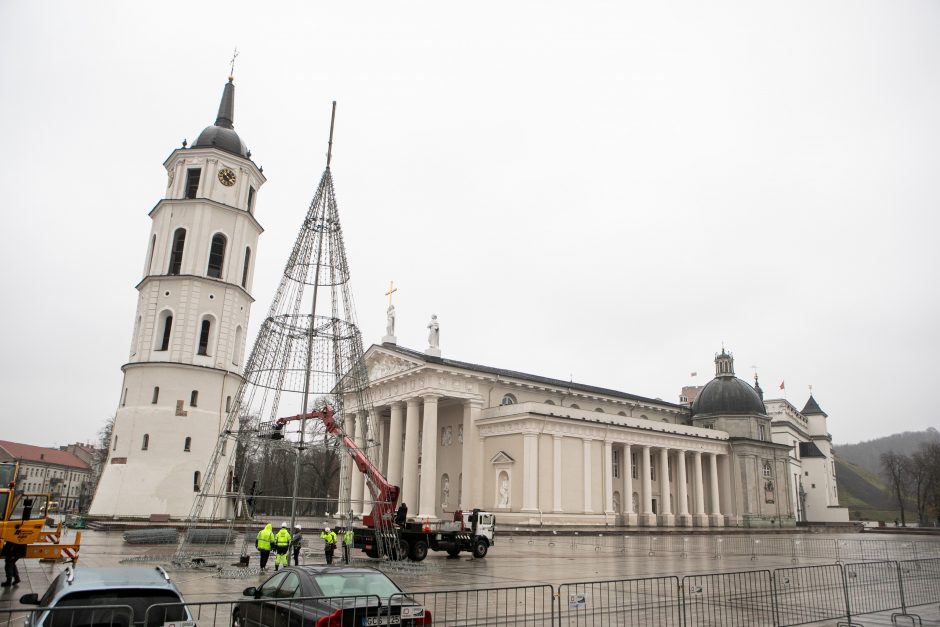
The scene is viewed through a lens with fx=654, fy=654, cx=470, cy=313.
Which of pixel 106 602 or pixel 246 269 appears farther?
pixel 246 269

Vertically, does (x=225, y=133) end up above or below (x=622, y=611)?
above

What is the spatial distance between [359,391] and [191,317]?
20.3 metres

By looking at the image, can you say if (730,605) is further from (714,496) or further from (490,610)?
(714,496)

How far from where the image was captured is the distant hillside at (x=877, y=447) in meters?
153

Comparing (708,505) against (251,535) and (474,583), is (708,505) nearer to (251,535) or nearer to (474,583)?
(251,535)

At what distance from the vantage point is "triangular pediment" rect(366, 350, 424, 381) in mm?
48219

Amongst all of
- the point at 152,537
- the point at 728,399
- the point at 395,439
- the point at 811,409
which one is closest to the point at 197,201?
the point at 152,537

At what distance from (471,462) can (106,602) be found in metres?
41.1

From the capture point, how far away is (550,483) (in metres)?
44.8

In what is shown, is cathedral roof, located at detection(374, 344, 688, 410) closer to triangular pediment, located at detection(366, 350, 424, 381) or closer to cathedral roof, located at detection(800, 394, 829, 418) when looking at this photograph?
triangular pediment, located at detection(366, 350, 424, 381)

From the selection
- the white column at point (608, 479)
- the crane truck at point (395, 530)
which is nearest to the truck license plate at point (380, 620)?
the crane truck at point (395, 530)

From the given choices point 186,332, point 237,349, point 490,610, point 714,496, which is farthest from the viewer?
point 714,496

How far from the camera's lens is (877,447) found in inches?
6407

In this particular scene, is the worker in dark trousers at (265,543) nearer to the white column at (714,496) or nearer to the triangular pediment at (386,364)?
the triangular pediment at (386,364)
